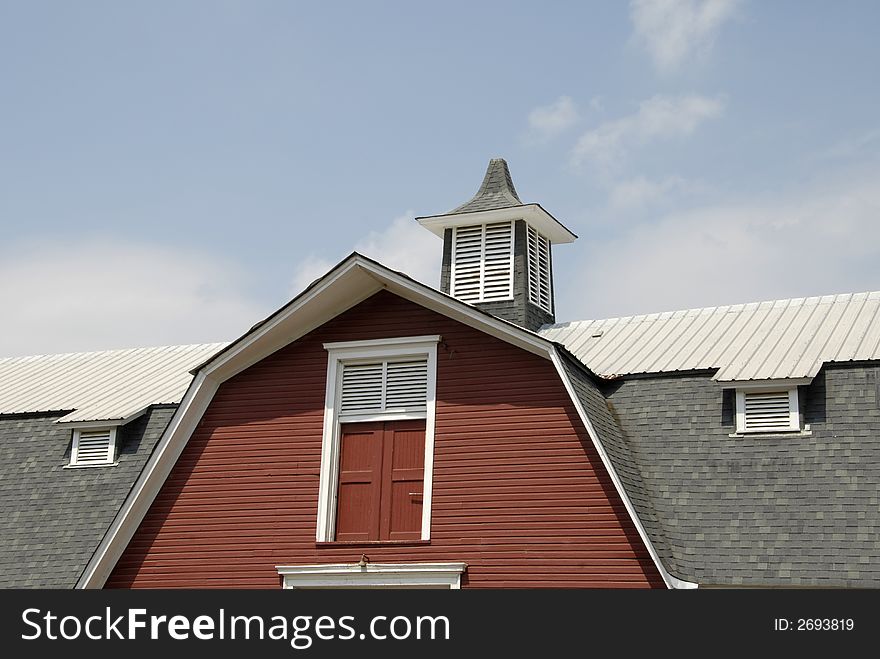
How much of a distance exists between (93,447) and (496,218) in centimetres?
817

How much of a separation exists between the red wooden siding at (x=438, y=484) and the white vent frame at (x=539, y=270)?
4.83 meters

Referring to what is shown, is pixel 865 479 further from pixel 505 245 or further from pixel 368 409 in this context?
pixel 505 245

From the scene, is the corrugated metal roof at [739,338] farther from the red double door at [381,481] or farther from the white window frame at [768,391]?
the red double door at [381,481]

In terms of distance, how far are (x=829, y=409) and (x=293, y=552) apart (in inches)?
300

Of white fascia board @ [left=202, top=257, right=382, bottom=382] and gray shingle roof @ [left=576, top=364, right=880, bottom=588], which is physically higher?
white fascia board @ [left=202, top=257, right=382, bottom=382]

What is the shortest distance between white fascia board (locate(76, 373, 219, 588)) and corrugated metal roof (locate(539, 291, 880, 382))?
614 cm

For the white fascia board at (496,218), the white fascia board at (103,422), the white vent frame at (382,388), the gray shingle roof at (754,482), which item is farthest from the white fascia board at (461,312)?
the white fascia board at (103,422)

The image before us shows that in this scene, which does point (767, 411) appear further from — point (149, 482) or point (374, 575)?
point (149, 482)

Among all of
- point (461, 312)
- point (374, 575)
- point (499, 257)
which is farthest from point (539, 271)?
point (374, 575)

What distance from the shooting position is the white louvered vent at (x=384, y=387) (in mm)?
17562

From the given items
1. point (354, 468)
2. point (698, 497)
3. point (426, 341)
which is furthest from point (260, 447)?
A: point (698, 497)

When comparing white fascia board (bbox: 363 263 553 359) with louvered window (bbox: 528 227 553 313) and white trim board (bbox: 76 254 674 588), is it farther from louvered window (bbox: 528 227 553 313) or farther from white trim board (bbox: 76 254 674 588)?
louvered window (bbox: 528 227 553 313)

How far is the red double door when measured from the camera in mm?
16969

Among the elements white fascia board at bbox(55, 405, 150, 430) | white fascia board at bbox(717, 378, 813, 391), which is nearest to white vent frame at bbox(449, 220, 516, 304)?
white fascia board at bbox(717, 378, 813, 391)
